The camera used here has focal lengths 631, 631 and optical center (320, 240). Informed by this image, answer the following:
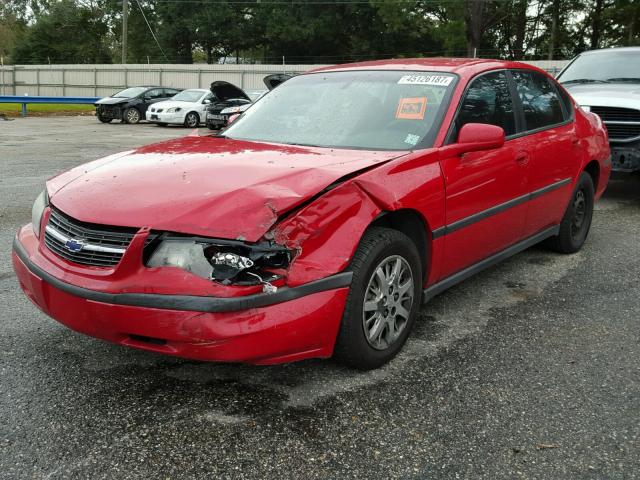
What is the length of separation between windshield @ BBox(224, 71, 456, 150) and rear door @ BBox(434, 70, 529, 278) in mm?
202

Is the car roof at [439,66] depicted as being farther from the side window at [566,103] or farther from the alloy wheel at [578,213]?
the alloy wheel at [578,213]

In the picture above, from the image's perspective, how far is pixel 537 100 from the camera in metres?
4.58

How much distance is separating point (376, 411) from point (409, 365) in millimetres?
508

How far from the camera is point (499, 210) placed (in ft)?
12.9

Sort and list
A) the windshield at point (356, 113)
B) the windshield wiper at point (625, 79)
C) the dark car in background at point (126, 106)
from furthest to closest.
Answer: the dark car in background at point (126, 106), the windshield wiper at point (625, 79), the windshield at point (356, 113)

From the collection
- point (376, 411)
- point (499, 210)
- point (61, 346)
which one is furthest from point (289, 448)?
point (499, 210)

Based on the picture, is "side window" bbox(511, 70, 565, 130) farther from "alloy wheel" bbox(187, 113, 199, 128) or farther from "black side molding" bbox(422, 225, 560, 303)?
"alloy wheel" bbox(187, 113, 199, 128)

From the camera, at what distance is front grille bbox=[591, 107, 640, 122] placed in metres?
7.07

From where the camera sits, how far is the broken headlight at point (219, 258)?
2.51m

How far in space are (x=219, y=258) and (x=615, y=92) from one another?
6656mm

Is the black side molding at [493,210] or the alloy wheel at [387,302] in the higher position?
the black side molding at [493,210]

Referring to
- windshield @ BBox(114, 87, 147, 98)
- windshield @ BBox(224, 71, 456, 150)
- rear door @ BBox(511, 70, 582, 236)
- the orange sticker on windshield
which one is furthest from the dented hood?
windshield @ BBox(114, 87, 147, 98)

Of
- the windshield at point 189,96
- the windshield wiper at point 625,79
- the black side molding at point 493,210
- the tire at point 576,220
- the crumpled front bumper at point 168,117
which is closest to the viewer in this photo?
the black side molding at point 493,210

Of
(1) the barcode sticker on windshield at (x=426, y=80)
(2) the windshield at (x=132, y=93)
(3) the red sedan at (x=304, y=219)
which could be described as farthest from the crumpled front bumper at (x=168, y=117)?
(1) the barcode sticker on windshield at (x=426, y=80)
